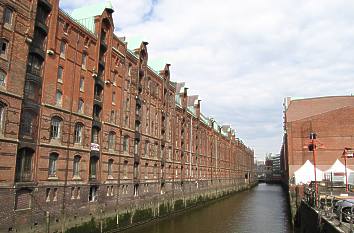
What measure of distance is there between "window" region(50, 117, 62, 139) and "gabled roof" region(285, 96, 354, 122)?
2255 inches

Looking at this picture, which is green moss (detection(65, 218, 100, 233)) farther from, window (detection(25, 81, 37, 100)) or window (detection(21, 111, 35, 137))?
window (detection(25, 81, 37, 100))

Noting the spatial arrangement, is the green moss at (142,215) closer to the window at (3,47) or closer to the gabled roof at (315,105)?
the window at (3,47)

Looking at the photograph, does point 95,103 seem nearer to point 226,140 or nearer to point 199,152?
point 199,152

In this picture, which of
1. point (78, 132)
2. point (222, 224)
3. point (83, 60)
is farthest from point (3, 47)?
point (222, 224)

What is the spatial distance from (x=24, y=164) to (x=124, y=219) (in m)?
12.0

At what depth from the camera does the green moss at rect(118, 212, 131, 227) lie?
28.3 metres

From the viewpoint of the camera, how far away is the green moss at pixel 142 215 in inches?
1219

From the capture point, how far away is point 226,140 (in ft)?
289

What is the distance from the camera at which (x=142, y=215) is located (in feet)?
105

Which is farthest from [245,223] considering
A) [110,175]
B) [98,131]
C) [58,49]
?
[58,49]

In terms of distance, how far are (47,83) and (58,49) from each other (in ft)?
9.02

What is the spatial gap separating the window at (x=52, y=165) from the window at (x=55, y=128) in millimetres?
1261

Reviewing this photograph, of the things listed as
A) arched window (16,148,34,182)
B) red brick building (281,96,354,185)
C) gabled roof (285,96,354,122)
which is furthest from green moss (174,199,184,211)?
gabled roof (285,96,354,122)

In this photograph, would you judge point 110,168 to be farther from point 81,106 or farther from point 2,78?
point 2,78
